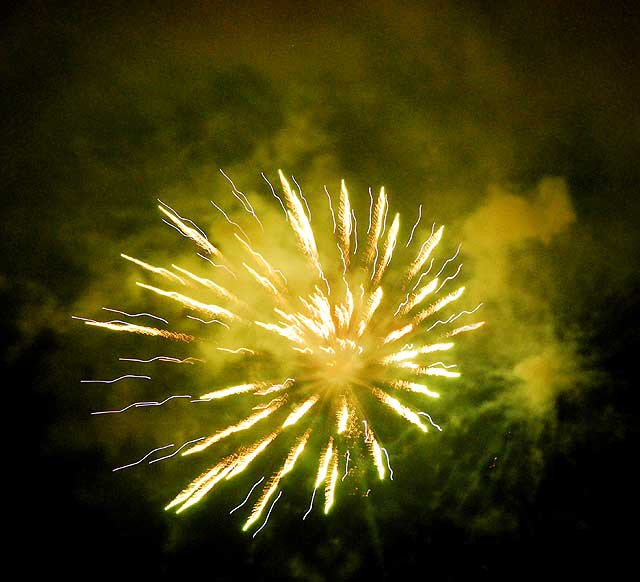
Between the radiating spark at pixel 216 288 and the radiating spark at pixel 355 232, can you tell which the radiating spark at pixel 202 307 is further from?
the radiating spark at pixel 355 232

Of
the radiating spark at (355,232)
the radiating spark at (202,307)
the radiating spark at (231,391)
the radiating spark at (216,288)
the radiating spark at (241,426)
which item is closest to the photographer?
the radiating spark at (231,391)

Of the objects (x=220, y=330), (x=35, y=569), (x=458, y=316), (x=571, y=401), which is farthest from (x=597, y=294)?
(x=35, y=569)

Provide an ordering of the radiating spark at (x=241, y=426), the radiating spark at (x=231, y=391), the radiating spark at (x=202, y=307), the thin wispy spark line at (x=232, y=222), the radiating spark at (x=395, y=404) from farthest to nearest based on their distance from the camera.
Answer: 1. the thin wispy spark line at (x=232, y=222)
2. the radiating spark at (x=395, y=404)
3. the radiating spark at (x=202, y=307)
4. the radiating spark at (x=241, y=426)
5. the radiating spark at (x=231, y=391)

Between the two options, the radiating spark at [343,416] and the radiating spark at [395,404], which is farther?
the radiating spark at [395,404]

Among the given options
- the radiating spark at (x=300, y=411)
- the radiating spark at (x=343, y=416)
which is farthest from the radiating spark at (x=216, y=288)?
the radiating spark at (x=343, y=416)

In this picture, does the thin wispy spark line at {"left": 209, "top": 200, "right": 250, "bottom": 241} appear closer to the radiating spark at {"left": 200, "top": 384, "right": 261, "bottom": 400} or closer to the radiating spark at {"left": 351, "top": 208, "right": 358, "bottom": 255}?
the radiating spark at {"left": 351, "top": 208, "right": 358, "bottom": 255}

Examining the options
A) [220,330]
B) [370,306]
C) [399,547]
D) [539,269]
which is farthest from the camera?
[399,547]

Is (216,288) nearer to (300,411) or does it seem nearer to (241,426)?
(241,426)

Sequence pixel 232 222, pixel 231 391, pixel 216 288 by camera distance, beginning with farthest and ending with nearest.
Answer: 1. pixel 232 222
2. pixel 216 288
3. pixel 231 391

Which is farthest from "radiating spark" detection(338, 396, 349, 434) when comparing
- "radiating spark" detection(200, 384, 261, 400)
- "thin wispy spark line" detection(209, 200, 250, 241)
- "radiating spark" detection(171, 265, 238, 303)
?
"thin wispy spark line" detection(209, 200, 250, 241)

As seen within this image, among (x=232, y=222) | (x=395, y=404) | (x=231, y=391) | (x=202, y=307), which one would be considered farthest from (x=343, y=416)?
(x=232, y=222)

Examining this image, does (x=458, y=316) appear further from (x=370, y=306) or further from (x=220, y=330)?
(x=220, y=330)
